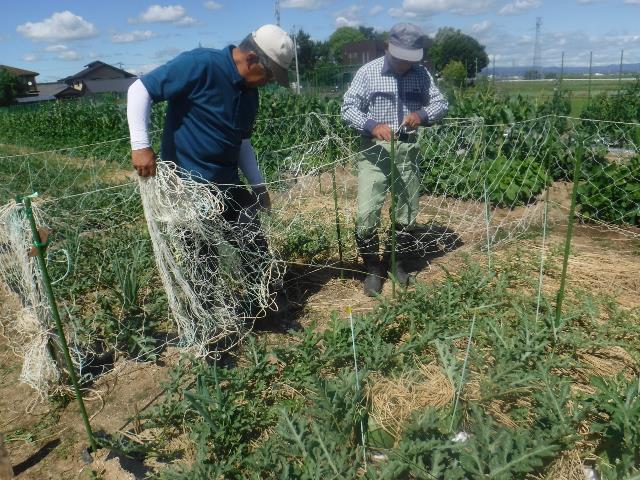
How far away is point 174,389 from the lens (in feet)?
7.78

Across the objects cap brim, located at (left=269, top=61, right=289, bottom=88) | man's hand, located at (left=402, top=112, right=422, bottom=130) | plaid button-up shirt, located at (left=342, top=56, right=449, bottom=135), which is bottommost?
man's hand, located at (left=402, top=112, right=422, bottom=130)

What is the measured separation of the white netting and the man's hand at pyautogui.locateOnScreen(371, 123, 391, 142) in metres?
0.23

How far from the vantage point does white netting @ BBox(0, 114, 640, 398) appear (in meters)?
2.53

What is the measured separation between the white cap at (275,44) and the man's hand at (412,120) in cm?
102

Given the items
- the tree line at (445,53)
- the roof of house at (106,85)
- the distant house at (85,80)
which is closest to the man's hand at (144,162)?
the tree line at (445,53)

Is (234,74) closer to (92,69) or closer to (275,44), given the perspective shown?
(275,44)

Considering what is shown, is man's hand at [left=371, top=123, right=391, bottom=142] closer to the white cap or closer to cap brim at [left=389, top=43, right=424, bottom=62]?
cap brim at [left=389, top=43, right=424, bottom=62]

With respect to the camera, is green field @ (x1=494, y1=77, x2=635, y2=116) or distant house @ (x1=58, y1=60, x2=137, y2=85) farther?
distant house @ (x1=58, y1=60, x2=137, y2=85)

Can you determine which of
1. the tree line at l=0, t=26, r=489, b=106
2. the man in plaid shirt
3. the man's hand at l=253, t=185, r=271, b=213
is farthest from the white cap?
the tree line at l=0, t=26, r=489, b=106

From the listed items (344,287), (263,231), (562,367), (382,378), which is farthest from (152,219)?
(562,367)

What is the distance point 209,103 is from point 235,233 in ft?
2.28

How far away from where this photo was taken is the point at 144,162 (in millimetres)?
2359

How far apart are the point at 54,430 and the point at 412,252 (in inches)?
105

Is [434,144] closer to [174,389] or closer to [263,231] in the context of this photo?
[263,231]
